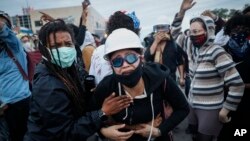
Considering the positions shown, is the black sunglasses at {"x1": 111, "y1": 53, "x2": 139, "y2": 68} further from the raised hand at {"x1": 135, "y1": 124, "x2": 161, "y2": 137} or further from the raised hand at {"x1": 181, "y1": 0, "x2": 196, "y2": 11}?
the raised hand at {"x1": 181, "y1": 0, "x2": 196, "y2": 11}

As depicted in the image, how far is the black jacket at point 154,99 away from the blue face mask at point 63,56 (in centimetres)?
35

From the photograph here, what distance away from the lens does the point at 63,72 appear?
6.89ft

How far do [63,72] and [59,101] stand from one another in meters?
0.37

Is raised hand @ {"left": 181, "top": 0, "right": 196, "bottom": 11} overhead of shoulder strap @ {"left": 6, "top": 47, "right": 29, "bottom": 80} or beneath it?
overhead

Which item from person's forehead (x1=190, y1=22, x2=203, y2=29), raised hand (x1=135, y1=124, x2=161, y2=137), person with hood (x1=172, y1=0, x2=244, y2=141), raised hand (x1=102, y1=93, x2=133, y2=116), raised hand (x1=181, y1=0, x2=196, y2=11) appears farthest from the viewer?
raised hand (x1=181, y1=0, x2=196, y2=11)

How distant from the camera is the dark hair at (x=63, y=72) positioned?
1977 mm

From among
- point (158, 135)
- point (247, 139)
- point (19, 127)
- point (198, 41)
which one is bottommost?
point (247, 139)

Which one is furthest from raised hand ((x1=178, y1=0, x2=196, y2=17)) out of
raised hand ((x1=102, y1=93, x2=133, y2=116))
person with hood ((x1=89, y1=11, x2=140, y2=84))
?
raised hand ((x1=102, y1=93, x2=133, y2=116))

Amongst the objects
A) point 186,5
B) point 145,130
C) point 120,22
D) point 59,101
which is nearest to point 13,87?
point 120,22

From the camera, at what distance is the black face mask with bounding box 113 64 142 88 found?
1951 mm

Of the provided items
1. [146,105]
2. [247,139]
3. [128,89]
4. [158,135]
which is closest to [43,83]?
[128,89]

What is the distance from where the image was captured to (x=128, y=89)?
6.81 feet

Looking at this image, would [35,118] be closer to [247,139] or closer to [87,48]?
[87,48]

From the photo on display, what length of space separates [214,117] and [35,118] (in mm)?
2172
